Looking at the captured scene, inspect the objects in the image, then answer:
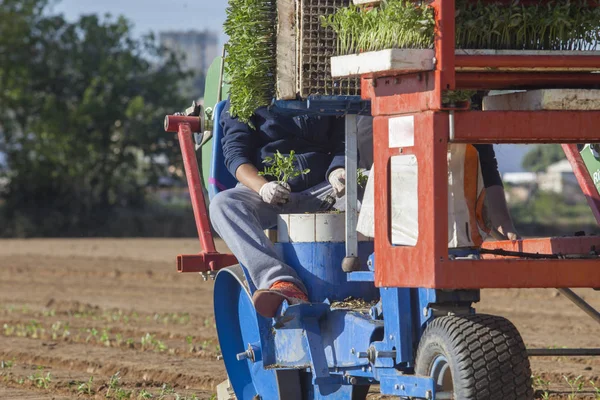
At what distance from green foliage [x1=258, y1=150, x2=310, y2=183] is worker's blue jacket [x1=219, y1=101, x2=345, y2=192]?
77 millimetres

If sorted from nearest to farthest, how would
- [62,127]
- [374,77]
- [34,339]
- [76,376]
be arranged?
[374,77]
[76,376]
[34,339]
[62,127]

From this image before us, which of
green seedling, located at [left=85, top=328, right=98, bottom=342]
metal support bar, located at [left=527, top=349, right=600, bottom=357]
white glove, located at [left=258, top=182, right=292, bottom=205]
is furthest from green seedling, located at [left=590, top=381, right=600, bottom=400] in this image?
green seedling, located at [left=85, top=328, right=98, bottom=342]

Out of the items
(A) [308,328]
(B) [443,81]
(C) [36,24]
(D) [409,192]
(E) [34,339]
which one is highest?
(C) [36,24]

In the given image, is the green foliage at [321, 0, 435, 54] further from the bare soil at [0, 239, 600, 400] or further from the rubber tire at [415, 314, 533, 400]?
the bare soil at [0, 239, 600, 400]

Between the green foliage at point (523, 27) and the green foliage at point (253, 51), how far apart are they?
4.88 ft

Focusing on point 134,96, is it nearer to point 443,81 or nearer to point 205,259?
point 205,259

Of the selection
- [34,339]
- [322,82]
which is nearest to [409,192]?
[322,82]

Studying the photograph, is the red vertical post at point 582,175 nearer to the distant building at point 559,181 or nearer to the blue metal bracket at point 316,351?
the blue metal bracket at point 316,351

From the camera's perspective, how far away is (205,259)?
6574mm

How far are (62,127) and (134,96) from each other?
8.08 feet

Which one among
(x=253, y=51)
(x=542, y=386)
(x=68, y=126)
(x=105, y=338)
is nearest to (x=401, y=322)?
(x=253, y=51)

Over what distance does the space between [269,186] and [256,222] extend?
20 centimetres

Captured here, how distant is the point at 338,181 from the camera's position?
19.1 ft

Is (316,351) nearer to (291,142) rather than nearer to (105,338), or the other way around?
(291,142)
